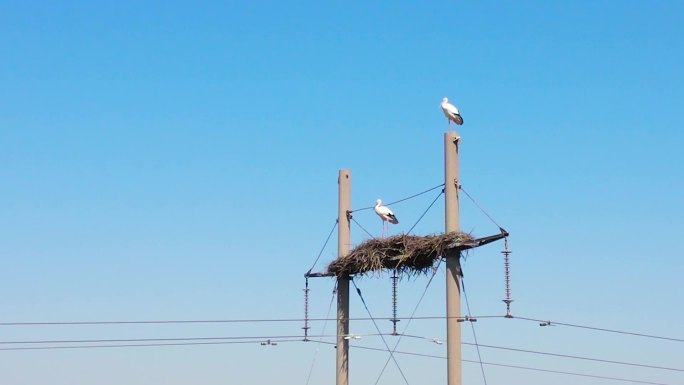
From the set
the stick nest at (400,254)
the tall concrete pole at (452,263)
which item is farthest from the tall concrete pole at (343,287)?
the tall concrete pole at (452,263)

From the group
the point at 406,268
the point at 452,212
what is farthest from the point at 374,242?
the point at 452,212

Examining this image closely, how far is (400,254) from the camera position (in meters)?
23.4

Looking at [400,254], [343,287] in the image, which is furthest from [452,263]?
[343,287]

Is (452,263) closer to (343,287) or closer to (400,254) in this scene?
(400,254)

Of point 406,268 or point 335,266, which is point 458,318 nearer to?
point 406,268

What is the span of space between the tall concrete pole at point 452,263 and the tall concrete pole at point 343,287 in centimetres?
363

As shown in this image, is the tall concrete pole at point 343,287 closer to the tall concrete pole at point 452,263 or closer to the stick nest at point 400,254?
the stick nest at point 400,254

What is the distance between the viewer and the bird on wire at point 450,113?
2381 cm

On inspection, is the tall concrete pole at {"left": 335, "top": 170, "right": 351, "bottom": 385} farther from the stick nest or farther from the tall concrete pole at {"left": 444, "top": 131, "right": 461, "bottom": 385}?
the tall concrete pole at {"left": 444, "top": 131, "right": 461, "bottom": 385}

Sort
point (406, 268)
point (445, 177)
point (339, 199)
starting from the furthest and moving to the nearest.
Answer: point (339, 199) < point (406, 268) < point (445, 177)

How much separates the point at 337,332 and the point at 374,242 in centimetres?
222

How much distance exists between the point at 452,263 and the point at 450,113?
3710mm

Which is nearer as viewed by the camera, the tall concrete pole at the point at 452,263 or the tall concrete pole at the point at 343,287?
the tall concrete pole at the point at 452,263

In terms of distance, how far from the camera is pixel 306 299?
25.3 m
